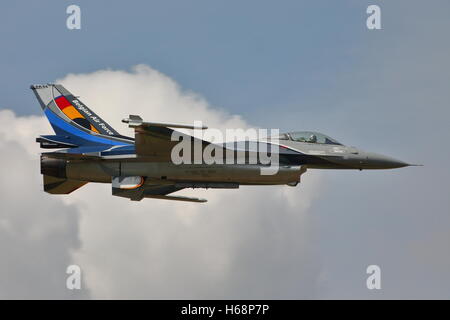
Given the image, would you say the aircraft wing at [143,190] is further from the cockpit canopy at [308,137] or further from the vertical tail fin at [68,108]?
the cockpit canopy at [308,137]

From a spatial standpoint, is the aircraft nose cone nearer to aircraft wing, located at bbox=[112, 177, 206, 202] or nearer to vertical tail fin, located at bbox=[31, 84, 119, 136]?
aircraft wing, located at bbox=[112, 177, 206, 202]

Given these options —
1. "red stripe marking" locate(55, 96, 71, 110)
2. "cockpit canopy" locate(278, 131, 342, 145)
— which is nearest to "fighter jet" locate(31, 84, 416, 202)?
"cockpit canopy" locate(278, 131, 342, 145)

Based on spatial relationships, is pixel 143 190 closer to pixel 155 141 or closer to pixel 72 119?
pixel 155 141

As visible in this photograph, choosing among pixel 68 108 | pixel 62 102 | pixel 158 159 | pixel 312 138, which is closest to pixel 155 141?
pixel 158 159

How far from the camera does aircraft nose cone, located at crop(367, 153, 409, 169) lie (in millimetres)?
32125

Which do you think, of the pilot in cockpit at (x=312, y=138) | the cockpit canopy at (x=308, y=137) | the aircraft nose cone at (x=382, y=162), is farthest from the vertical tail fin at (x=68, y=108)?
the aircraft nose cone at (x=382, y=162)

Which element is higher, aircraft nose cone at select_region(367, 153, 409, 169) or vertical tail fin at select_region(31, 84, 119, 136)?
vertical tail fin at select_region(31, 84, 119, 136)

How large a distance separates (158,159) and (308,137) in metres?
Answer: 5.81

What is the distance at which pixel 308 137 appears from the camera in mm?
32188

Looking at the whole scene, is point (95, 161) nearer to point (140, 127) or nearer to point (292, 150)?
point (140, 127)

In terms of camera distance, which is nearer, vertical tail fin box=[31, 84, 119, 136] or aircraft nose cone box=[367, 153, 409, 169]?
aircraft nose cone box=[367, 153, 409, 169]

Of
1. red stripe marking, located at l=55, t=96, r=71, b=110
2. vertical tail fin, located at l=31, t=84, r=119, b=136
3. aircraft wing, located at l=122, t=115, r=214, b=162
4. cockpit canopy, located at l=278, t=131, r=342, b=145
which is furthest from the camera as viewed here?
red stripe marking, located at l=55, t=96, r=71, b=110

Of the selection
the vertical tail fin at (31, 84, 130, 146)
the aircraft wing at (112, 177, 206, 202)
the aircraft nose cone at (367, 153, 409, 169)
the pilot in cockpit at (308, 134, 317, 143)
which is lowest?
the aircraft wing at (112, 177, 206, 202)

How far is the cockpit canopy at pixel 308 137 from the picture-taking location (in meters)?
32.1
